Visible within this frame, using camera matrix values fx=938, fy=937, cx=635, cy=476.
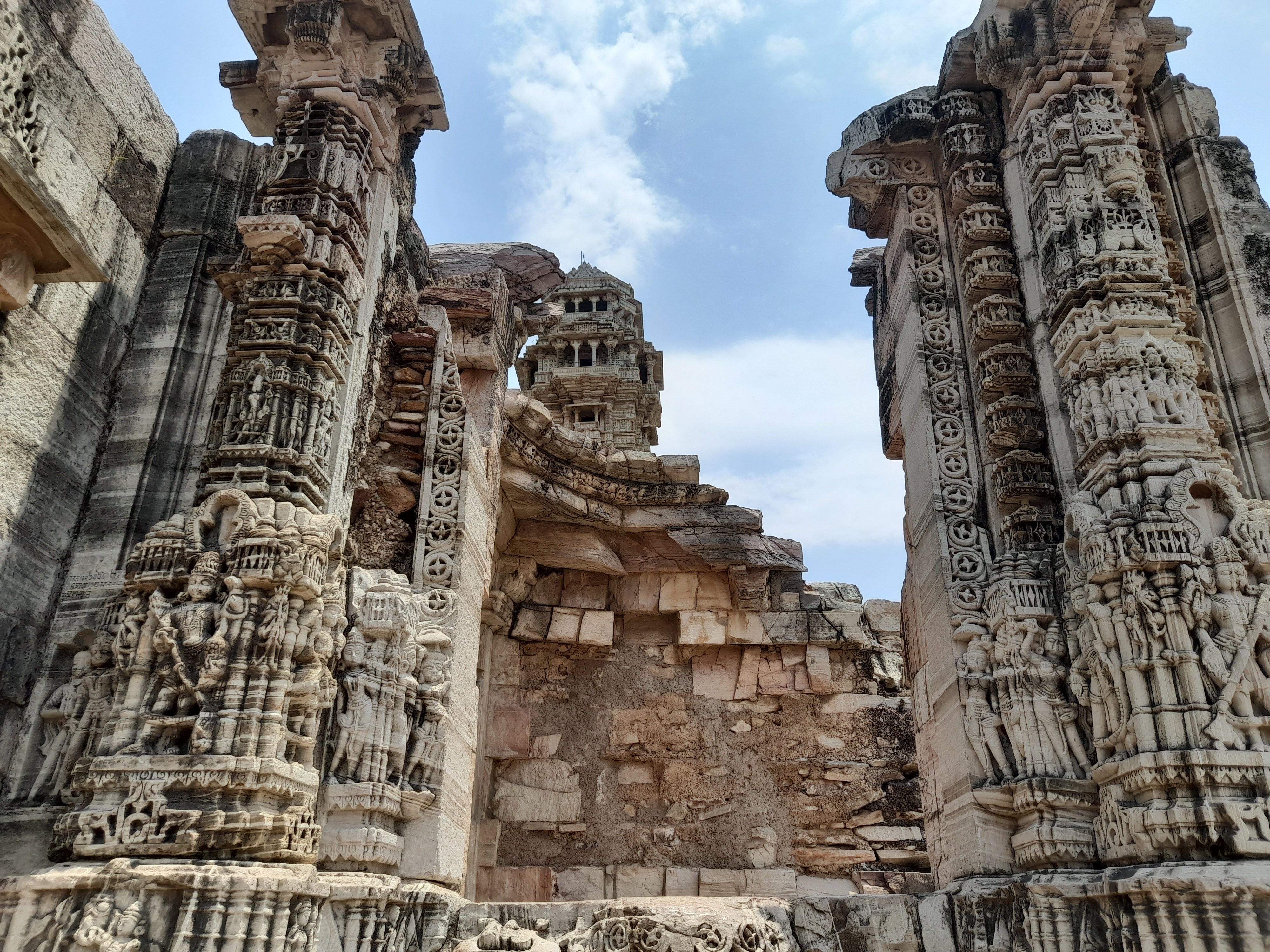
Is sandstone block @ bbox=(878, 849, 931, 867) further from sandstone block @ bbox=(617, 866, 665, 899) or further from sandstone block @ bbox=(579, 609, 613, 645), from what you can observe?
sandstone block @ bbox=(579, 609, 613, 645)

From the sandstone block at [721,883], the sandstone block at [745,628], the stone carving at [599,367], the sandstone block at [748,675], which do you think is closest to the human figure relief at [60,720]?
the sandstone block at [721,883]

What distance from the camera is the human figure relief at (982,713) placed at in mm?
5215

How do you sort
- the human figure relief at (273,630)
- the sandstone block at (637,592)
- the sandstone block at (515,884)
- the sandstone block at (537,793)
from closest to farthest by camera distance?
the human figure relief at (273,630) → the sandstone block at (515,884) → the sandstone block at (537,793) → the sandstone block at (637,592)

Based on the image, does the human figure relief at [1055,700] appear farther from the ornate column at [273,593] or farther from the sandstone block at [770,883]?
the sandstone block at [770,883]

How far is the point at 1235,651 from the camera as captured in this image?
4.48 metres

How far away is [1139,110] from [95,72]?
711 cm

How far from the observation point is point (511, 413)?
8469 mm

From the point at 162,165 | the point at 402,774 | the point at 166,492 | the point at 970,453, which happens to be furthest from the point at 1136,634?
the point at 162,165

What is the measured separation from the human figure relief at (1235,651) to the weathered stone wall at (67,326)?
567 cm

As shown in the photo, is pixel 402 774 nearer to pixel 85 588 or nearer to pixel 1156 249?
pixel 85 588

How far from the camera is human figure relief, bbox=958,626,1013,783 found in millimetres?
5215

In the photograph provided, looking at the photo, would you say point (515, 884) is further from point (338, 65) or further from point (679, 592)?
point (338, 65)

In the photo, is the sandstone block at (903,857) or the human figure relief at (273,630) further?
the sandstone block at (903,857)

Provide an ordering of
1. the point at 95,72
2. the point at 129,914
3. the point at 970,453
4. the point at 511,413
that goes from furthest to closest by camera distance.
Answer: the point at 511,413 < the point at 970,453 < the point at 95,72 < the point at 129,914
